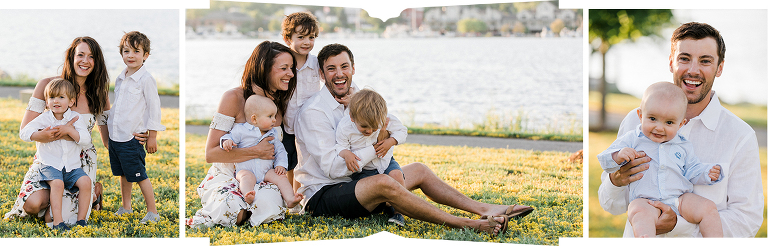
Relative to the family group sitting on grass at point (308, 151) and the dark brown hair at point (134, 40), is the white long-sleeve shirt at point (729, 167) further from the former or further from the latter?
the dark brown hair at point (134, 40)

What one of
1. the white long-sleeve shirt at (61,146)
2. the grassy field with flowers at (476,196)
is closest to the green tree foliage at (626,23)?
the grassy field with flowers at (476,196)

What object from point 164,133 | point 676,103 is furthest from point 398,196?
point 164,133

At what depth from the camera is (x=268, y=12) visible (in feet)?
22.4

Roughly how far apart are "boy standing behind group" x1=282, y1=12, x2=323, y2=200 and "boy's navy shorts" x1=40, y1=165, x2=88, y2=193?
4.89 feet

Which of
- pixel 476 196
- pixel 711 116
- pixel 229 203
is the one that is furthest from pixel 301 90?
pixel 711 116

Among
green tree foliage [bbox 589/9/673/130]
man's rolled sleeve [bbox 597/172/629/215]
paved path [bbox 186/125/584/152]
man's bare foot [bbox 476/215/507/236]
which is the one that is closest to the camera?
man's rolled sleeve [bbox 597/172/629/215]

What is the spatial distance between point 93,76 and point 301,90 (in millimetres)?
1506

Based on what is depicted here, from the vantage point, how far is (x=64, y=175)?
431cm

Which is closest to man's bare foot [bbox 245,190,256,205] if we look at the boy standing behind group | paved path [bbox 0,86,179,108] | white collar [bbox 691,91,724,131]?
the boy standing behind group

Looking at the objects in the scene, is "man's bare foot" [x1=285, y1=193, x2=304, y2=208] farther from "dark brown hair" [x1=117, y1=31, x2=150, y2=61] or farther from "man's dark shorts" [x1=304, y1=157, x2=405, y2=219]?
"dark brown hair" [x1=117, y1=31, x2=150, y2=61]

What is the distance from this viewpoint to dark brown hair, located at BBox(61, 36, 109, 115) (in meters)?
4.30

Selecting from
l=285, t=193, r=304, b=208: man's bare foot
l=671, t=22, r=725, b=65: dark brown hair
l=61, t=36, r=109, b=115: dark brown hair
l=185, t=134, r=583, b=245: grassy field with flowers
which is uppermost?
l=671, t=22, r=725, b=65: dark brown hair

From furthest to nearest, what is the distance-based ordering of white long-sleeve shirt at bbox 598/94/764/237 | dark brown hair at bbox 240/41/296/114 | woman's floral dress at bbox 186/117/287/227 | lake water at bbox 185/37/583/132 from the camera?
lake water at bbox 185/37/583/132 < dark brown hair at bbox 240/41/296/114 < woman's floral dress at bbox 186/117/287/227 < white long-sleeve shirt at bbox 598/94/764/237

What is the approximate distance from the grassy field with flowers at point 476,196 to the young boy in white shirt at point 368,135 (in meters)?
0.35
